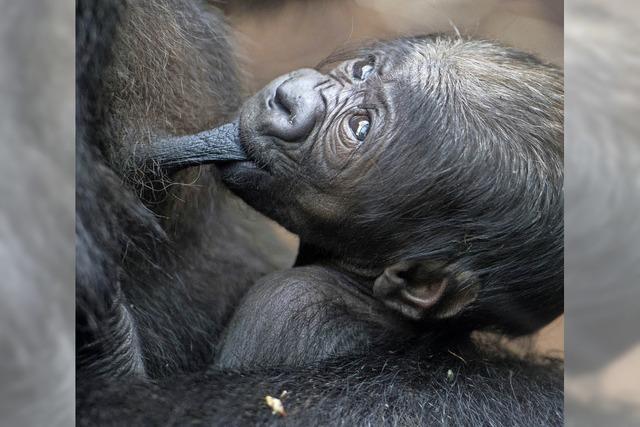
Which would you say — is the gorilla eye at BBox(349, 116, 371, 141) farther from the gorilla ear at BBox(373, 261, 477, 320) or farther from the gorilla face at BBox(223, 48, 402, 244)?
the gorilla ear at BBox(373, 261, 477, 320)

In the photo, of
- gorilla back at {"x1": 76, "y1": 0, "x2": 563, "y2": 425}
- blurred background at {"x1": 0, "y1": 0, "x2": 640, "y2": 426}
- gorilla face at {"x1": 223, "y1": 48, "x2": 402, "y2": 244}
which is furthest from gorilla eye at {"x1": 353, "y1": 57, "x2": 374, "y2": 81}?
gorilla back at {"x1": 76, "y1": 0, "x2": 563, "y2": 425}

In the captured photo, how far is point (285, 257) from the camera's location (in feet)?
6.30

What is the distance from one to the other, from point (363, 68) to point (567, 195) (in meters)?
0.41

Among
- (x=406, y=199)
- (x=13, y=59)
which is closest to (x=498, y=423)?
(x=406, y=199)

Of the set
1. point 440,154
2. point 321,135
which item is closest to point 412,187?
point 440,154

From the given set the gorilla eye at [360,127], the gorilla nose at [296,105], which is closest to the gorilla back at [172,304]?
the gorilla nose at [296,105]

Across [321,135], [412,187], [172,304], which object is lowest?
[172,304]

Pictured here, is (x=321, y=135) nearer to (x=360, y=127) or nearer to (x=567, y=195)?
(x=360, y=127)

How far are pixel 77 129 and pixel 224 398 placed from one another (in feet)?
1.59

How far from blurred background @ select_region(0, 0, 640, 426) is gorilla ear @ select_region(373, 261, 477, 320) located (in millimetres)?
188

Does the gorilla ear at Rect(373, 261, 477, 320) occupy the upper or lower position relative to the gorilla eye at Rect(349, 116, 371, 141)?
lower

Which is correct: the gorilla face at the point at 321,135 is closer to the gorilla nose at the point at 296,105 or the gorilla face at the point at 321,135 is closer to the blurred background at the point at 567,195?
the gorilla nose at the point at 296,105

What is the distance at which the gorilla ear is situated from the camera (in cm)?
152

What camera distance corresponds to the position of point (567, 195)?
1.36 metres
